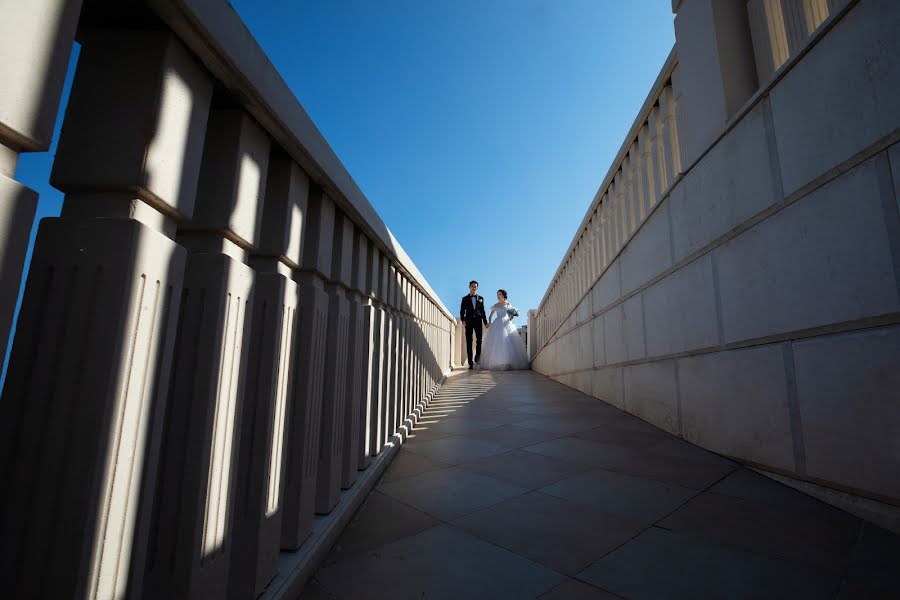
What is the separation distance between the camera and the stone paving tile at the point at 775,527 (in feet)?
3.46

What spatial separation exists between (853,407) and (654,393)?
1482mm

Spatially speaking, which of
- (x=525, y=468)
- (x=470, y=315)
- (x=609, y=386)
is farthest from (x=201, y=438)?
(x=470, y=315)

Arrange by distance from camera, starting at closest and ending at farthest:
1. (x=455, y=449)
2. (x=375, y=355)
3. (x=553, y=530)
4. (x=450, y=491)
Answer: (x=553, y=530) → (x=450, y=491) → (x=375, y=355) → (x=455, y=449)

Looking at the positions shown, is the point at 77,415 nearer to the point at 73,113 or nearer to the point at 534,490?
the point at 73,113

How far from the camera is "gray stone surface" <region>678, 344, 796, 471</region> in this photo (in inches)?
63.6

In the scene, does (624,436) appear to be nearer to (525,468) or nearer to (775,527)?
(525,468)

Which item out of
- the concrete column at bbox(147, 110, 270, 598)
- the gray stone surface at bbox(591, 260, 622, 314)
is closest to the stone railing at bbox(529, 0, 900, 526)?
the gray stone surface at bbox(591, 260, 622, 314)

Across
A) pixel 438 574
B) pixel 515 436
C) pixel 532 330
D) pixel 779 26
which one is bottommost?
pixel 438 574

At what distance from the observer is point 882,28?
123cm

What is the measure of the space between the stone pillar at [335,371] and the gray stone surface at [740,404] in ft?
5.38

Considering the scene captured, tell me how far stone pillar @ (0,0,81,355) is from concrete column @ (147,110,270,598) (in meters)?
0.27

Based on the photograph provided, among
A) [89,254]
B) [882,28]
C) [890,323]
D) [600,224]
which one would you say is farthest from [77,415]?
[600,224]

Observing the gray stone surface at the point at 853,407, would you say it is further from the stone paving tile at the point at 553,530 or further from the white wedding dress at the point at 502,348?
the white wedding dress at the point at 502,348

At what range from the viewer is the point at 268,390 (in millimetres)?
912
